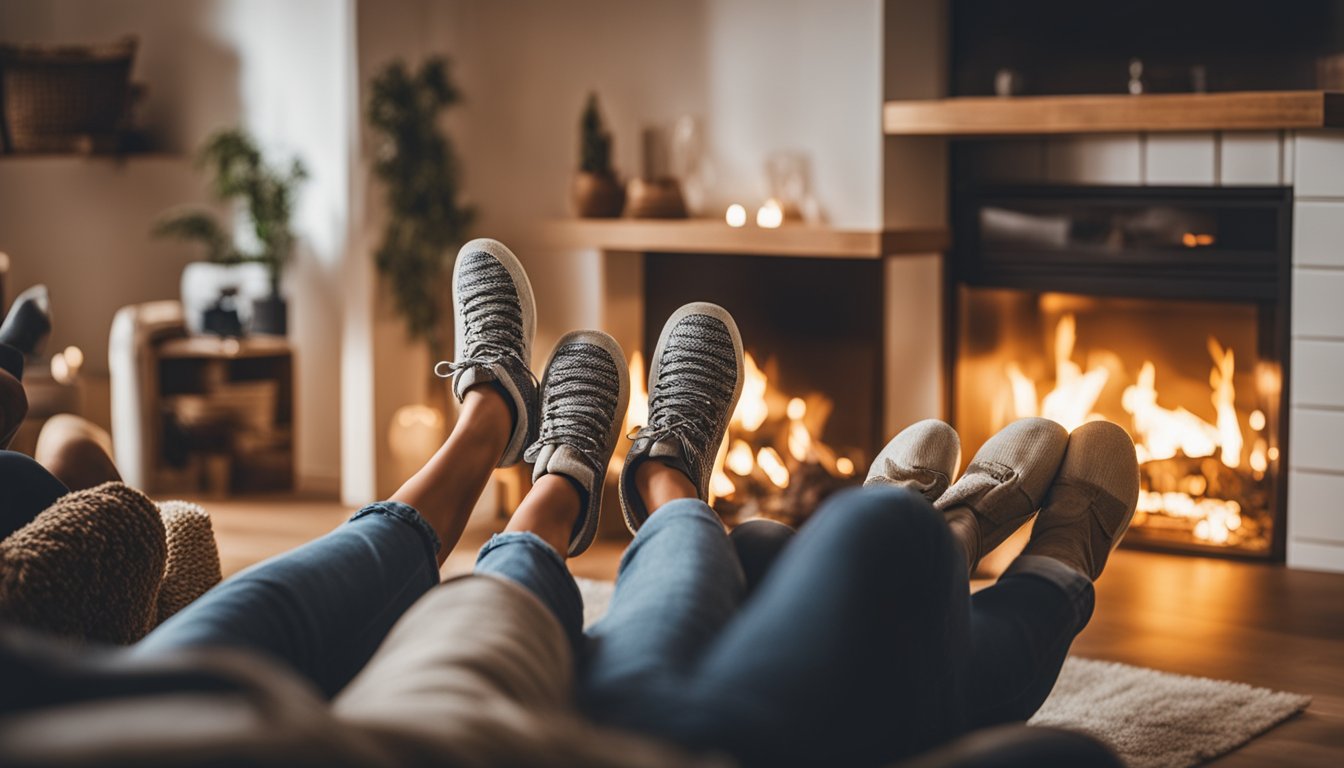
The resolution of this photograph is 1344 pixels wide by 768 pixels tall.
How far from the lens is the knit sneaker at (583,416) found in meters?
1.75

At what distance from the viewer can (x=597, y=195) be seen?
3594mm

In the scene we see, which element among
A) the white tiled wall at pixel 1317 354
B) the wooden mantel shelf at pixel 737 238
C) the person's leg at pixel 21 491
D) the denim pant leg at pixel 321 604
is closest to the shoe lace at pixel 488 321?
the person's leg at pixel 21 491

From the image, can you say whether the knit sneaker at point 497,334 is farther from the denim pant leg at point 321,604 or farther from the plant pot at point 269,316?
the plant pot at point 269,316

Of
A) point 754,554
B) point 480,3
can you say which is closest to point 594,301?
point 480,3

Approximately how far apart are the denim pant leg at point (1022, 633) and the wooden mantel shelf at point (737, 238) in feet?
6.06

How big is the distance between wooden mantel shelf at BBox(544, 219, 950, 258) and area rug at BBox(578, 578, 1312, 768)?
1.13 metres

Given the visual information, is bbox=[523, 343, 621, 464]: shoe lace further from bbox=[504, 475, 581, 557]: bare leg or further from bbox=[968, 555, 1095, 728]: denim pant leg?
bbox=[968, 555, 1095, 728]: denim pant leg

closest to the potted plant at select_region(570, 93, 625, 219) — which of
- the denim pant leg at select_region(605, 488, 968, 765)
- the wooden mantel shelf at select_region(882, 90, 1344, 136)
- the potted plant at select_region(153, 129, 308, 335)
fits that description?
the wooden mantel shelf at select_region(882, 90, 1344, 136)

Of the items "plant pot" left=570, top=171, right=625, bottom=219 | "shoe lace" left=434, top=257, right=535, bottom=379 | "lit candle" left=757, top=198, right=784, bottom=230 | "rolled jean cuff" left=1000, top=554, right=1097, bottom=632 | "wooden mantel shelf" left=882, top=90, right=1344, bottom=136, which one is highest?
"wooden mantel shelf" left=882, top=90, right=1344, bottom=136

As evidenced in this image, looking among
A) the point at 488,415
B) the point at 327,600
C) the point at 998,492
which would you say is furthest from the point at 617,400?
the point at 327,600

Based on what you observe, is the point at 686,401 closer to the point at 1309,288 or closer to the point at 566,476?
the point at 566,476

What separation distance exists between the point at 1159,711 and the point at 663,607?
1.39 metres

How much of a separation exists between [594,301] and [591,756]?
9.99 feet

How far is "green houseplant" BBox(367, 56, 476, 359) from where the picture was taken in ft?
12.3
